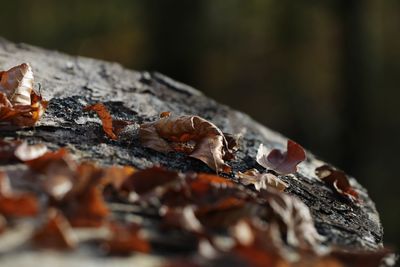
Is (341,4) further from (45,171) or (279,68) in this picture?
(45,171)

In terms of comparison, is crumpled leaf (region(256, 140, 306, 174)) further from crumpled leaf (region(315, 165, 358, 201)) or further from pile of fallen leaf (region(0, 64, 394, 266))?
pile of fallen leaf (region(0, 64, 394, 266))

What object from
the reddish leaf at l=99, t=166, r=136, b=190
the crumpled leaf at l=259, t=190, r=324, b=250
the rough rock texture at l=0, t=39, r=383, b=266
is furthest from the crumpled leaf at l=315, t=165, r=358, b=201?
the reddish leaf at l=99, t=166, r=136, b=190

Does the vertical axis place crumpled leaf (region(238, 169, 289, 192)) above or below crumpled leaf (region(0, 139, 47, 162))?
above

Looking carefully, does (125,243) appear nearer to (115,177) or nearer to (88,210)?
(88,210)

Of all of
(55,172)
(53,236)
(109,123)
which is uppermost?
(109,123)

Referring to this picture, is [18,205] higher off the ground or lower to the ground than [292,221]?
lower

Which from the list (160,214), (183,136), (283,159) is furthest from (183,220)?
(283,159)

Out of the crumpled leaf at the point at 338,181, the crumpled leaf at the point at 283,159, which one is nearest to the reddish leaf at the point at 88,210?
the crumpled leaf at the point at 283,159
